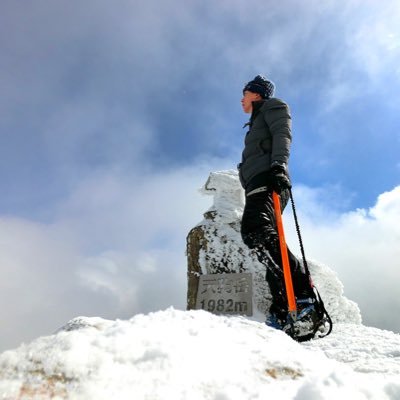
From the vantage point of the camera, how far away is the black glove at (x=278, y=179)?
3713mm

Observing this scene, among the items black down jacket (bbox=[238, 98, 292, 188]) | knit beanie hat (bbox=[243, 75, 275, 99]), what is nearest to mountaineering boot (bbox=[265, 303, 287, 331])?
black down jacket (bbox=[238, 98, 292, 188])

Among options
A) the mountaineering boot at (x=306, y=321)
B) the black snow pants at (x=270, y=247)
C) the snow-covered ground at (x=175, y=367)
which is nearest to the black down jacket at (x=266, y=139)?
the black snow pants at (x=270, y=247)

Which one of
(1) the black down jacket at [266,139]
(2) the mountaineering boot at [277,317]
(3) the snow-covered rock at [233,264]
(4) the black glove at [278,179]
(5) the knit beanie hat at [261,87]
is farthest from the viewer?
(3) the snow-covered rock at [233,264]

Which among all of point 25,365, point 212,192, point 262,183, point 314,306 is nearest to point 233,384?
point 25,365

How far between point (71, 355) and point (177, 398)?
36 centimetres

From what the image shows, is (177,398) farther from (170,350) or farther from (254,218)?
(254,218)

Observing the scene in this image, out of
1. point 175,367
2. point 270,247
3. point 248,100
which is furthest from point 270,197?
point 175,367

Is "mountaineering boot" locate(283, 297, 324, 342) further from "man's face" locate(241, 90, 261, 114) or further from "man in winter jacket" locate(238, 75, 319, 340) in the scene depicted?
"man's face" locate(241, 90, 261, 114)

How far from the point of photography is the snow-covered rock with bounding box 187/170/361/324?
5176mm

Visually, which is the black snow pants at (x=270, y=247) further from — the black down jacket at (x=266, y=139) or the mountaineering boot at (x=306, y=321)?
the black down jacket at (x=266, y=139)

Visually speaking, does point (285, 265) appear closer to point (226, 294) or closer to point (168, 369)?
point (226, 294)

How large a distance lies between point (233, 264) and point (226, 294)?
0.64m

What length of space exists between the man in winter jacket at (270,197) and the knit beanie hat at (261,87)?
0.21m

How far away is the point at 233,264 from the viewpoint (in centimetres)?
544
